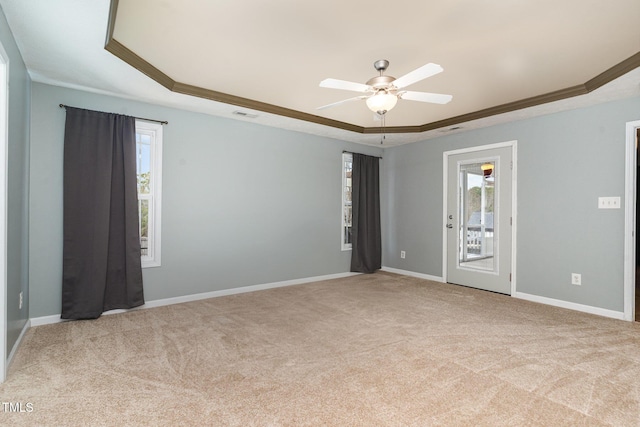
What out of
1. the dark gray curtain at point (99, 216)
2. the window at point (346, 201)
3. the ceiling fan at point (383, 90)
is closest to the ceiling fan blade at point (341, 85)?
the ceiling fan at point (383, 90)

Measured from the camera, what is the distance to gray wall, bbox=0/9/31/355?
237 cm

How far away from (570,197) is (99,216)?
17.2 feet

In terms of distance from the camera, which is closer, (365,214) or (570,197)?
(570,197)

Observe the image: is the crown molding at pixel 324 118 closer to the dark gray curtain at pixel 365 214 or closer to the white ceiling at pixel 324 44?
the white ceiling at pixel 324 44

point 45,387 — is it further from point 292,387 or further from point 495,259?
point 495,259

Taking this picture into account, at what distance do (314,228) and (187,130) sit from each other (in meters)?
2.34

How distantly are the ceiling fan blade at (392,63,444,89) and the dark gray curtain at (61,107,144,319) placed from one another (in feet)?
9.47

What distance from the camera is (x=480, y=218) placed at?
4930mm

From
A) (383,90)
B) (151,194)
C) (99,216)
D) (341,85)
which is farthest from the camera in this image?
(151,194)

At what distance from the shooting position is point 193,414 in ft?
6.10

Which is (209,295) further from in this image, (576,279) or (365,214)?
(576,279)

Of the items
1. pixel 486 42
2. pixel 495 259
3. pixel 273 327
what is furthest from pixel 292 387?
pixel 495 259

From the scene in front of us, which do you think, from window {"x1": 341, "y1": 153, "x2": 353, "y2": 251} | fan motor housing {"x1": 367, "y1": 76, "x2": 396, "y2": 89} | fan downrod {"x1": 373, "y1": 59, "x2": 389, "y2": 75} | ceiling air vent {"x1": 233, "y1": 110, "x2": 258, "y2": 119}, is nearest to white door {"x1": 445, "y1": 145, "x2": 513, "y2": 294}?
window {"x1": 341, "y1": 153, "x2": 353, "y2": 251}

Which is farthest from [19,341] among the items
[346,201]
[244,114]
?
[346,201]
